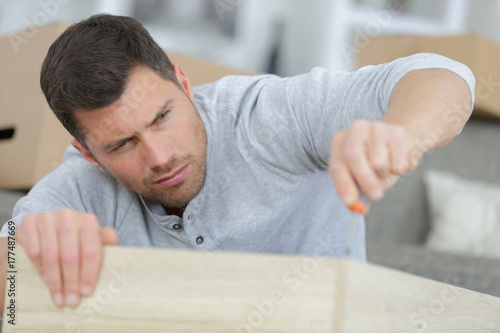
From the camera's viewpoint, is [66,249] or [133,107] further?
[133,107]

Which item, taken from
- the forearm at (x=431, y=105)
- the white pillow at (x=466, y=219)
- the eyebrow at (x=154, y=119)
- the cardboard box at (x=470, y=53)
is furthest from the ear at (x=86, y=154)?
the cardboard box at (x=470, y=53)

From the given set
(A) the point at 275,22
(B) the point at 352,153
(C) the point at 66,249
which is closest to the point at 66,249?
(C) the point at 66,249

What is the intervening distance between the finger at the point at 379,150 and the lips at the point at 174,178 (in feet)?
1.71

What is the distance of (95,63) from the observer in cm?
104

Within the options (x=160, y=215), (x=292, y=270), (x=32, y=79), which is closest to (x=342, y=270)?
(x=292, y=270)

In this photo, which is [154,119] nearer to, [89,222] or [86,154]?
[86,154]

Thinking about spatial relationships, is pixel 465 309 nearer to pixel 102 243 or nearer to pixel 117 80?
pixel 102 243

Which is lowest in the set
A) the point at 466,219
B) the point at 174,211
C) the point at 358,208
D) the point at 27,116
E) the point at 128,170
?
the point at 466,219

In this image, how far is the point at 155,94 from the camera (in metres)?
1.06

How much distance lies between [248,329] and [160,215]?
2.07 ft

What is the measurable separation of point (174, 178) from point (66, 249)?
41 centimetres

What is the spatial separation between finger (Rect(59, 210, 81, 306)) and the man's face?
35 centimetres

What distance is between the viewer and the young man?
103cm

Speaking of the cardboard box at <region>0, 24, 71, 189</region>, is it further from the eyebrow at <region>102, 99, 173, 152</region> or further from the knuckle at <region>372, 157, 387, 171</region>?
the knuckle at <region>372, 157, 387, 171</region>
